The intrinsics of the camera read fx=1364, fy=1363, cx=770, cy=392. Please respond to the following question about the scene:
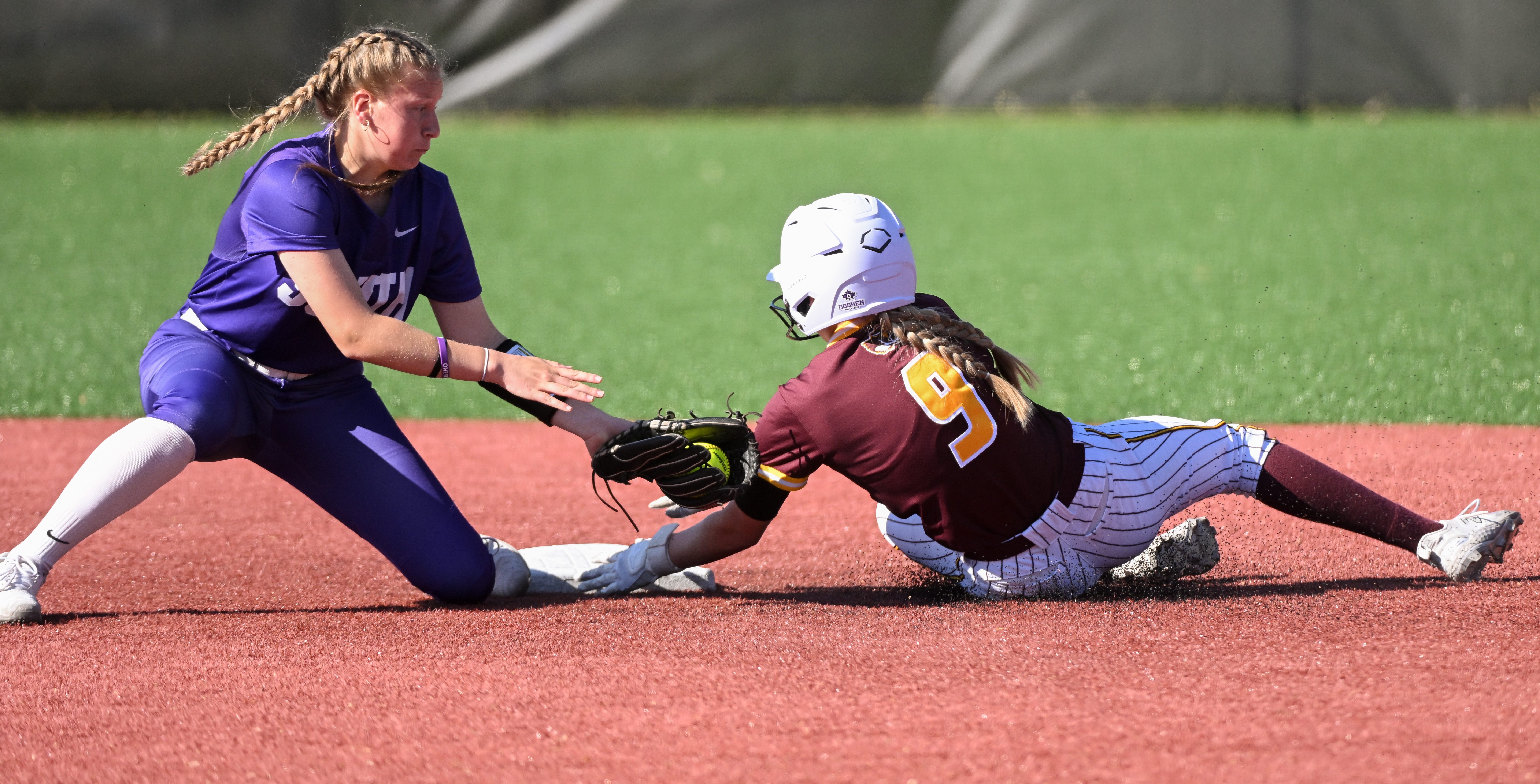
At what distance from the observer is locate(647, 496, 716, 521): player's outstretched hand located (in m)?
3.65

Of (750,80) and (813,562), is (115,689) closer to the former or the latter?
(813,562)

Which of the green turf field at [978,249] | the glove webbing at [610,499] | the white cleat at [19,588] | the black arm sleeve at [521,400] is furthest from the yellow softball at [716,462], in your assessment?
the green turf field at [978,249]

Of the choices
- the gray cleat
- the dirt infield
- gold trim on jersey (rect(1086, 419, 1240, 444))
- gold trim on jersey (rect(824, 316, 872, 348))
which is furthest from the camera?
the gray cleat

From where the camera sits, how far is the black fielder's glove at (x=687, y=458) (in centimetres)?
353

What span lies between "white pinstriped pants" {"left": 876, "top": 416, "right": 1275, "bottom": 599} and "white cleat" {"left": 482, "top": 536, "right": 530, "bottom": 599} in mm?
1149

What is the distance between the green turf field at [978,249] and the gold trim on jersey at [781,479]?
347 centimetres

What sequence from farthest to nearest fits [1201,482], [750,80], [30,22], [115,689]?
[750,80], [30,22], [1201,482], [115,689]

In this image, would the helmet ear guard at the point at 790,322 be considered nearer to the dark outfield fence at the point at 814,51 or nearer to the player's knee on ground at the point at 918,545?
the player's knee on ground at the point at 918,545

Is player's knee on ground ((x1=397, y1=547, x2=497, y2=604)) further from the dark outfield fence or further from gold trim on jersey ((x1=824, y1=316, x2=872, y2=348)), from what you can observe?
the dark outfield fence

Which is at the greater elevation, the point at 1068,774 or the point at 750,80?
the point at 750,80

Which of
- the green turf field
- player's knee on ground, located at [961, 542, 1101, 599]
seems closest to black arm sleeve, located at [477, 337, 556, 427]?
player's knee on ground, located at [961, 542, 1101, 599]

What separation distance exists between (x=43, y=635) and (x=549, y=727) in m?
1.59

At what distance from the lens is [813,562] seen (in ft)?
14.7

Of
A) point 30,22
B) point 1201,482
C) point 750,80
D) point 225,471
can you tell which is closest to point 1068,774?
point 1201,482
